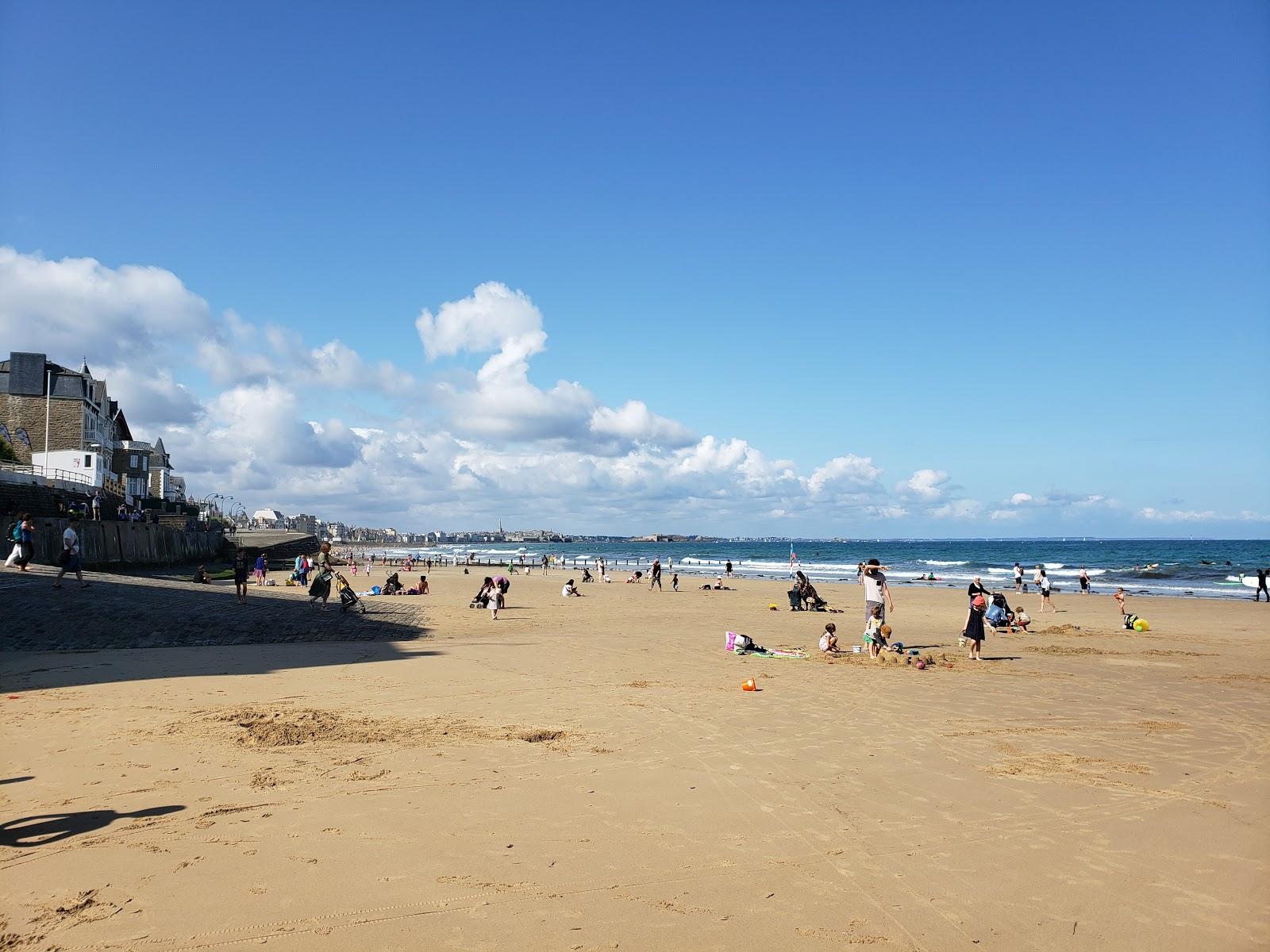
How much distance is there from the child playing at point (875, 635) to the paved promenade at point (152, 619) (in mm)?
10838

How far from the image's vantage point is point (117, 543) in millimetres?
35438

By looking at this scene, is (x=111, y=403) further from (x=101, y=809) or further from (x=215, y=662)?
(x=101, y=809)

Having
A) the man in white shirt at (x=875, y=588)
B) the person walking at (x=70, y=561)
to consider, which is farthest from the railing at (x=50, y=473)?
the man in white shirt at (x=875, y=588)

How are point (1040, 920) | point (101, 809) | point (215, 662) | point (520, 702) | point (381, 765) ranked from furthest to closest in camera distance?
point (215, 662), point (520, 702), point (381, 765), point (101, 809), point (1040, 920)

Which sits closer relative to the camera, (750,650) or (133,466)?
(750,650)

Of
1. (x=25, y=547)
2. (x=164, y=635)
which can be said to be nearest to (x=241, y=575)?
(x=25, y=547)

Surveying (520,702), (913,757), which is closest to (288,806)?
(520,702)

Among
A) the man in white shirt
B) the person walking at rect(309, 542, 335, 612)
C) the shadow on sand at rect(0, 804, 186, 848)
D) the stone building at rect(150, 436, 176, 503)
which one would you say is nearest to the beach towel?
the man in white shirt

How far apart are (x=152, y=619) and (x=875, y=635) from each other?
15.8 meters

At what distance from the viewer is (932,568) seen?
7669cm

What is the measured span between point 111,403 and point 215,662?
76.2 m

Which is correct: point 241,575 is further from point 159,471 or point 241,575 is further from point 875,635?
point 159,471

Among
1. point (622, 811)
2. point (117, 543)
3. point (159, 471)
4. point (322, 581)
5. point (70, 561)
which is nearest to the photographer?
point (622, 811)

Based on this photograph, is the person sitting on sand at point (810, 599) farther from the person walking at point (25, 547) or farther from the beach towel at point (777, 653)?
the person walking at point (25, 547)
